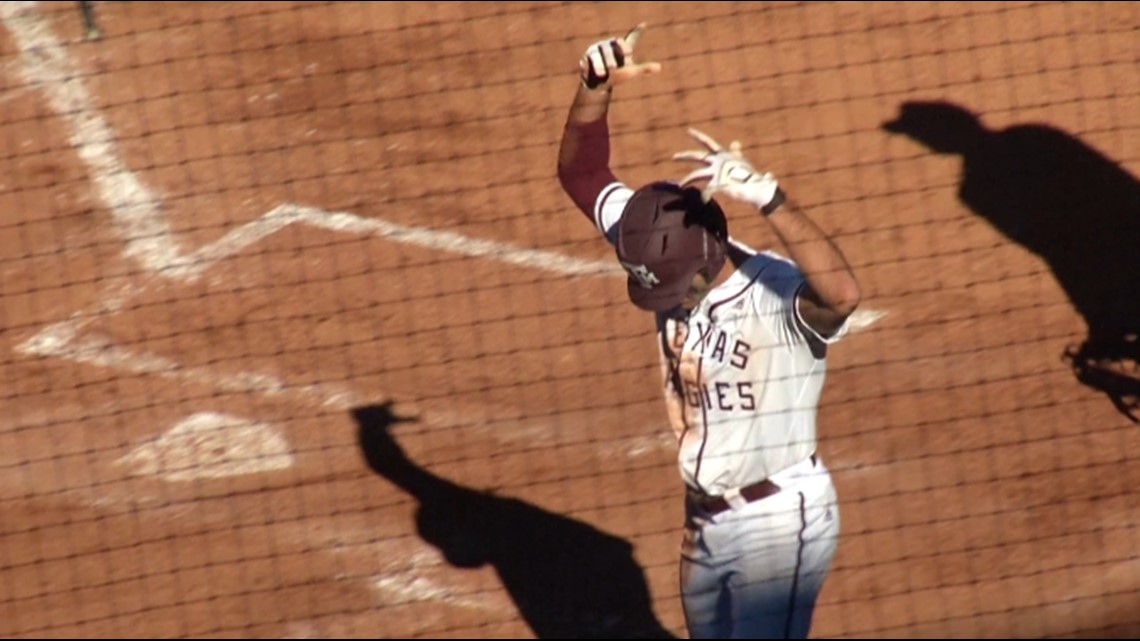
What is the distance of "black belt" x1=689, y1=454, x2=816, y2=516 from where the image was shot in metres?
6.19

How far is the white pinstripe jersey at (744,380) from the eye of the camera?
6.06m

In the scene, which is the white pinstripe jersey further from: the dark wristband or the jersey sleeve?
the dark wristband

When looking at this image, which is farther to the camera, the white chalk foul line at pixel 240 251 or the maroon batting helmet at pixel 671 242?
the white chalk foul line at pixel 240 251

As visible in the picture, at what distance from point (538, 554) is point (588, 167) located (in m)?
1.79

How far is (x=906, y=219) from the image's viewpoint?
801 centimetres

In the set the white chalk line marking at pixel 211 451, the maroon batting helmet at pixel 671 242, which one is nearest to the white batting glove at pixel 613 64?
the maroon batting helmet at pixel 671 242

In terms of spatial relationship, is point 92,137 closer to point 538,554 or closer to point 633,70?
point 538,554

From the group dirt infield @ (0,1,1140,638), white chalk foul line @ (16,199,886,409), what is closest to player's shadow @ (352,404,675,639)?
dirt infield @ (0,1,1140,638)

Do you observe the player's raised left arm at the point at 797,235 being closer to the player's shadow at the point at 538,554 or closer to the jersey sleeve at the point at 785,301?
the jersey sleeve at the point at 785,301

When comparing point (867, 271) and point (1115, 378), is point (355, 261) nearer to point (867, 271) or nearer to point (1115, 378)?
point (867, 271)

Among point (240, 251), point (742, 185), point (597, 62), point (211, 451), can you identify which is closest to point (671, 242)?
point (742, 185)

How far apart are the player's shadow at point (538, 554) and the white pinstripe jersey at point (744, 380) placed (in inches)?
50.4

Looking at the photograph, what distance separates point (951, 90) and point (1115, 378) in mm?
1473

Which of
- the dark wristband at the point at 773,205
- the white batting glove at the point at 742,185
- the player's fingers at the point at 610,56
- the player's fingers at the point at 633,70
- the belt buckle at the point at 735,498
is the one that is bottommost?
the belt buckle at the point at 735,498
